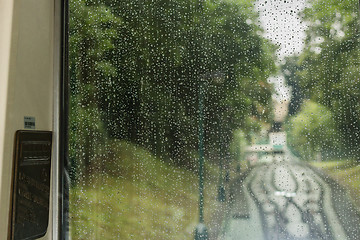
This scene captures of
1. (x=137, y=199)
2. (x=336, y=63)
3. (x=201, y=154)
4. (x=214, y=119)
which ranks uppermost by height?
(x=336, y=63)

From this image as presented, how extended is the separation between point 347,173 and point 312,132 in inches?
5.8

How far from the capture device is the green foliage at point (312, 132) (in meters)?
0.98

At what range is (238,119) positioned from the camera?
1.05 m

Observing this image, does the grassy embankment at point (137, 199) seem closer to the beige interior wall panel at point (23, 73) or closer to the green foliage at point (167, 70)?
the green foliage at point (167, 70)

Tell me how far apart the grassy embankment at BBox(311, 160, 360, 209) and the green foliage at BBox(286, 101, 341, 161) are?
0.13ft

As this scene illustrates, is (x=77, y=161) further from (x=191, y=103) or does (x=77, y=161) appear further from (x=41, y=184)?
(x=191, y=103)

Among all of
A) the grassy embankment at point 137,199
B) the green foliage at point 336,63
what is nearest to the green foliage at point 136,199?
the grassy embankment at point 137,199

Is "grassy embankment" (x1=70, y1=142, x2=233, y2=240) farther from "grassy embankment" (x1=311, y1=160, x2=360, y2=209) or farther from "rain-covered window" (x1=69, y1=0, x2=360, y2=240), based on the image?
"grassy embankment" (x1=311, y1=160, x2=360, y2=209)

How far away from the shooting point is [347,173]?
0.96m

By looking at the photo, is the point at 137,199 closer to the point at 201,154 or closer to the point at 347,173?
the point at 201,154

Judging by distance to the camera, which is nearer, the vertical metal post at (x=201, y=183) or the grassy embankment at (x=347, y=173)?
the grassy embankment at (x=347, y=173)

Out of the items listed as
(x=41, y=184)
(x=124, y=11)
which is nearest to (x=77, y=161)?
(x=41, y=184)

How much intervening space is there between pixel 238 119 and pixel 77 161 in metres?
0.57

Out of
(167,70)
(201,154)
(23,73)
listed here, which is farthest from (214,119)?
(23,73)
